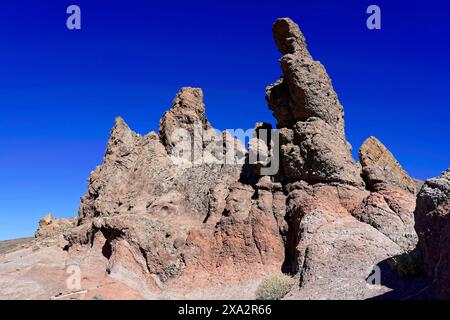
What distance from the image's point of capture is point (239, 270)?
22.5 meters

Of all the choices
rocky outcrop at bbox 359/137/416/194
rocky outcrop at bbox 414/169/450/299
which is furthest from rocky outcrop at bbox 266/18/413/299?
rocky outcrop at bbox 414/169/450/299

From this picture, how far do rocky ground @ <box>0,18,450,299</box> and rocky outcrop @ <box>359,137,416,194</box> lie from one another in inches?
2.8

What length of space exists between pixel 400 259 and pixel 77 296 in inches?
507

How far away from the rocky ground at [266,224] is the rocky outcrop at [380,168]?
7 centimetres

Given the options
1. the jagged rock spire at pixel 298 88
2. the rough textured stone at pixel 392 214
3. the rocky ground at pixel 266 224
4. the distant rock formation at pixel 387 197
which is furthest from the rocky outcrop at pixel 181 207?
the distant rock formation at pixel 387 197

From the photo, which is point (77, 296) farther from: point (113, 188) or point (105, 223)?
point (113, 188)

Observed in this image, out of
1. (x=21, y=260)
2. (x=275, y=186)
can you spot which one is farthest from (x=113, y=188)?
(x=275, y=186)

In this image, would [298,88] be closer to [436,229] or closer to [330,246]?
[330,246]

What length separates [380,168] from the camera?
75.9ft

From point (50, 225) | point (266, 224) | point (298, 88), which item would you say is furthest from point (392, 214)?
point (50, 225)

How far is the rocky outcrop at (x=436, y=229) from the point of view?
11672 mm

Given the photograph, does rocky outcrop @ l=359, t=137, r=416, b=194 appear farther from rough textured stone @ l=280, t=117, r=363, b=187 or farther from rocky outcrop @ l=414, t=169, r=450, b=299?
rocky outcrop @ l=414, t=169, r=450, b=299

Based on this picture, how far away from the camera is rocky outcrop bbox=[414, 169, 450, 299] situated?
38.3ft

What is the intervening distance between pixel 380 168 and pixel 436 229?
10.7 meters
